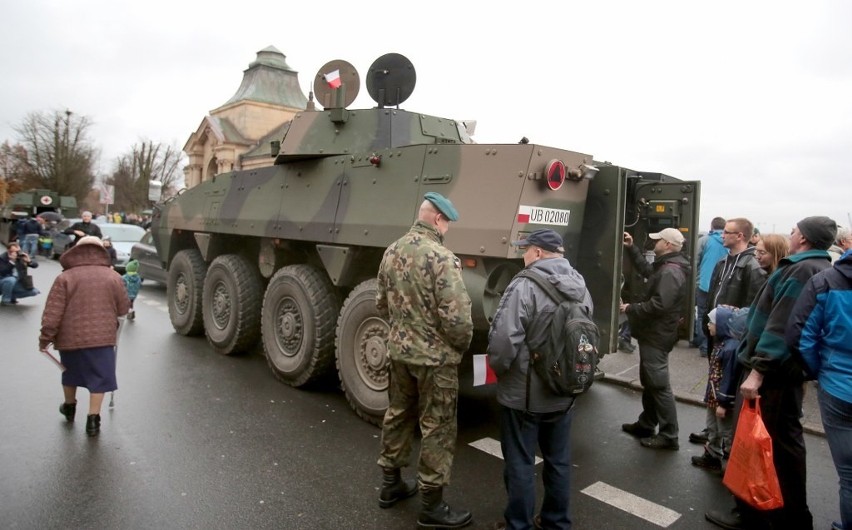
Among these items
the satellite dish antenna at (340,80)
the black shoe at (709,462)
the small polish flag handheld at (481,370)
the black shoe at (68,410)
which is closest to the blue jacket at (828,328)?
the black shoe at (709,462)

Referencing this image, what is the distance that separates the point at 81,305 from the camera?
15.2 ft

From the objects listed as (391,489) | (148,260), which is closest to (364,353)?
(391,489)

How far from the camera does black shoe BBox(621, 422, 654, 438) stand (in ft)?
16.6

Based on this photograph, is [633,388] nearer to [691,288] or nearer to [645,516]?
[691,288]

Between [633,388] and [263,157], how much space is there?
68.1 feet

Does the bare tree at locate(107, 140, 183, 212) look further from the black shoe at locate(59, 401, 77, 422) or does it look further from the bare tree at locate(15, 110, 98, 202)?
the black shoe at locate(59, 401, 77, 422)

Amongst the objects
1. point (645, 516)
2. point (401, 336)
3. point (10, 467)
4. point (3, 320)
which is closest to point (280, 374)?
point (10, 467)

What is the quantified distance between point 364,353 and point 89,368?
2098 millimetres

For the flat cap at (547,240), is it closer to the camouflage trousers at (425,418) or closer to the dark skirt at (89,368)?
the camouflage trousers at (425,418)

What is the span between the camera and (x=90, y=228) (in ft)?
37.4

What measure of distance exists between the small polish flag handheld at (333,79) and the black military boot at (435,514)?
4.12 meters

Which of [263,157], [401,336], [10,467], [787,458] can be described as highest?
[263,157]

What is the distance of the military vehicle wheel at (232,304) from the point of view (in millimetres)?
6914

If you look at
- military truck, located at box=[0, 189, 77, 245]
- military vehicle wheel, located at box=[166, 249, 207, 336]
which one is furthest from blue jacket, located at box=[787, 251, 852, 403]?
military truck, located at box=[0, 189, 77, 245]
